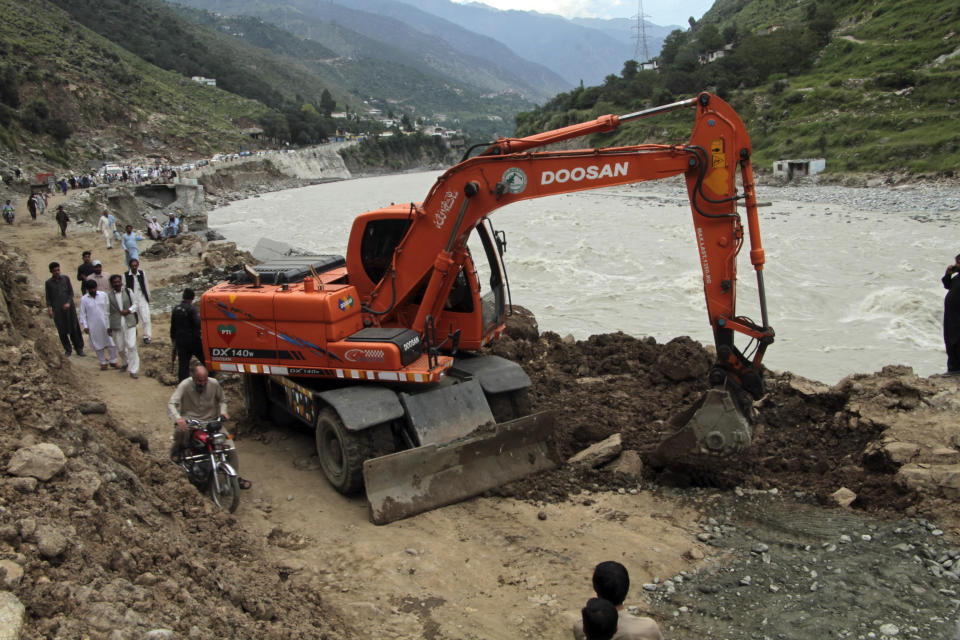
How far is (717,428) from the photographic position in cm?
642

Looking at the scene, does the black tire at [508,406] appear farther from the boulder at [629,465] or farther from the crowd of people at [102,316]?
the crowd of people at [102,316]

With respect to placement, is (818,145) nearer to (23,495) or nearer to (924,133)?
(924,133)

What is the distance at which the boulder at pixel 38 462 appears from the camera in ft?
14.1

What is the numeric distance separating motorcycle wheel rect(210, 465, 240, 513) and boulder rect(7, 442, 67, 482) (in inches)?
85.1

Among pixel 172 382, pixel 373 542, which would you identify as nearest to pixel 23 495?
pixel 373 542

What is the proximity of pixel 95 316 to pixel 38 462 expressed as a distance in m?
6.90

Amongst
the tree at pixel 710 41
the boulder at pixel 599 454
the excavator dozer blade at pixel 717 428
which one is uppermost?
the tree at pixel 710 41

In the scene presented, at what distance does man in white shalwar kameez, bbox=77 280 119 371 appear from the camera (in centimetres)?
1059

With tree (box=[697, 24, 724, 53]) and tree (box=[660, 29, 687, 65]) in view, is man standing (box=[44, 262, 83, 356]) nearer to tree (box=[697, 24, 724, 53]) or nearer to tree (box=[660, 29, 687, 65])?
tree (box=[697, 24, 724, 53])

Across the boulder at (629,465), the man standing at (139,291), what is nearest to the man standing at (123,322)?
the man standing at (139,291)

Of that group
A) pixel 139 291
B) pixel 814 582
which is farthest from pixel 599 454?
A: pixel 139 291

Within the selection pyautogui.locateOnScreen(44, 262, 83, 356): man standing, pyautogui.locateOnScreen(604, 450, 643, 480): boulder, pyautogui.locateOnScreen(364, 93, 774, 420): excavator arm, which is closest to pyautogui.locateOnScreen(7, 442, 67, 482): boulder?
pyautogui.locateOnScreen(364, 93, 774, 420): excavator arm

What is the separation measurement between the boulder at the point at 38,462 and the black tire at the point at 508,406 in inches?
171

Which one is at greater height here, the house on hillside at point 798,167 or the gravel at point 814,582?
the house on hillside at point 798,167
